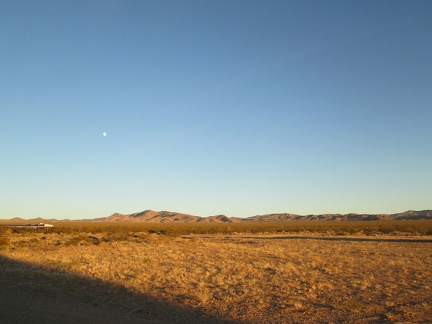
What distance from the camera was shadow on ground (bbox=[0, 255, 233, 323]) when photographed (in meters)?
10.1

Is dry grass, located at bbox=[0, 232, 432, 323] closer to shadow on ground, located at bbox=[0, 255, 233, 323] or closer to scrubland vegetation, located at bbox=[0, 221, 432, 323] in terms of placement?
scrubland vegetation, located at bbox=[0, 221, 432, 323]

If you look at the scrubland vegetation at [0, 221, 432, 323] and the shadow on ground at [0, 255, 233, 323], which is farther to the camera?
the scrubland vegetation at [0, 221, 432, 323]

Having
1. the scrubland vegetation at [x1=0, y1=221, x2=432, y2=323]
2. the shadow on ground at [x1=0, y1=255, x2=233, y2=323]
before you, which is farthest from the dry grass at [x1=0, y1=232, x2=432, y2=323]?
the shadow on ground at [x1=0, y1=255, x2=233, y2=323]

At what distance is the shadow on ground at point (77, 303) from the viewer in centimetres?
1015

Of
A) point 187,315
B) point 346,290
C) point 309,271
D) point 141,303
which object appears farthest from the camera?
point 309,271

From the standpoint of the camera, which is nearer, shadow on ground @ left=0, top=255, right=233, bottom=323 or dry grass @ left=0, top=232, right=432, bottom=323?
shadow on ground @ left=0, top=255, right=233, bottom=323

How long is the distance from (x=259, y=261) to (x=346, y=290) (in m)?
8.68

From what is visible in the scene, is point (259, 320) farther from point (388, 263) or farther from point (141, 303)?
point (388, 263)

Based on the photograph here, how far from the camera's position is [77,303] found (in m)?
11.9

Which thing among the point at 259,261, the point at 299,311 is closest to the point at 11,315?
the point at 299,311

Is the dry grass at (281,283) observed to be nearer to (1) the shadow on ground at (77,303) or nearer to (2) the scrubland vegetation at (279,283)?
(2) the scrubland vegetation at (279,283)

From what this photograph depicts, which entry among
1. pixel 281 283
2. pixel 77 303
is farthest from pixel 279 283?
pixel 77 303

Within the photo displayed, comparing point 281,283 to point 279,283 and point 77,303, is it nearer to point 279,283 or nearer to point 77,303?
point 279,283

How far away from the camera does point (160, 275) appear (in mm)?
17734
